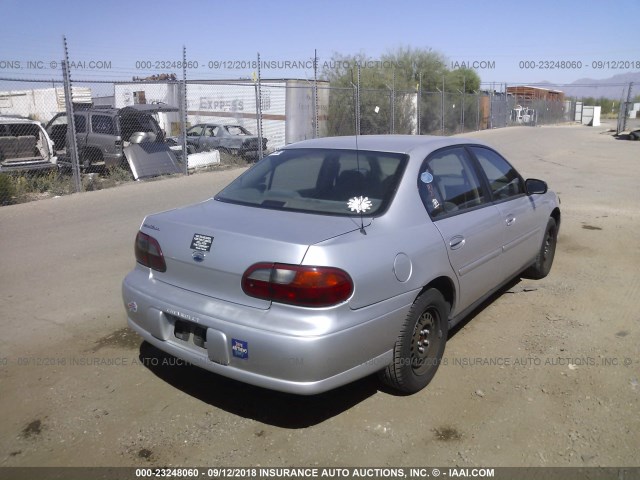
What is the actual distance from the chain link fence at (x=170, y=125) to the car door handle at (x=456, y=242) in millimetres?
8815

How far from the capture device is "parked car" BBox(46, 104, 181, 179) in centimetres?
1280

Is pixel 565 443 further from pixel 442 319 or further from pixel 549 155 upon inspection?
pixel 549 155

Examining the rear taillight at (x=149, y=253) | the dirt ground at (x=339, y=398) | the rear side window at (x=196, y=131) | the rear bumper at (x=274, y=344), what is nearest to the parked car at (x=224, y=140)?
the rear side window at (x=196, y=131)

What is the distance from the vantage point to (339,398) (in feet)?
11.4

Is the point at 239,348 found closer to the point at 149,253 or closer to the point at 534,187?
the point at 149,253

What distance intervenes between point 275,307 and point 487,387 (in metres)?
1.61

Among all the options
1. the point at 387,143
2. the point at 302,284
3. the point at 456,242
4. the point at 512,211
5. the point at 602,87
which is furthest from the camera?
the point at 602,87

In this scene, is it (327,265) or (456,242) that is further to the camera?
(456,242)

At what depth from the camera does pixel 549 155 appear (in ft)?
61.2

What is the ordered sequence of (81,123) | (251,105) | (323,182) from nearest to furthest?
(323,182) < (81,123) < (251,105)

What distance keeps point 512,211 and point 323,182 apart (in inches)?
68.0

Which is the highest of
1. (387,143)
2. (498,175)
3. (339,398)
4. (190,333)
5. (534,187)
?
(387,143)

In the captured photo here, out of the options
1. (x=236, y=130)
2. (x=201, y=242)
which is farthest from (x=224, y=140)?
(x=201, y=242)

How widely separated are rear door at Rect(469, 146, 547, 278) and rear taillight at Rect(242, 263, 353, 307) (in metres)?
2.01
